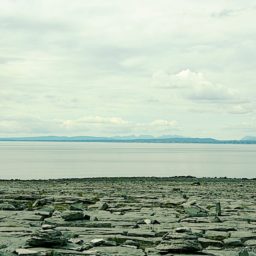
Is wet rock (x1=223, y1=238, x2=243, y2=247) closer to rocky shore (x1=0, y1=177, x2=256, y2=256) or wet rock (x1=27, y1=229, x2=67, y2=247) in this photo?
rocky shore (x1=0, y1=177, x2=256, y2=256)

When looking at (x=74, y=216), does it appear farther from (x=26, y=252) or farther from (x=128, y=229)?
(x=26, y=252)

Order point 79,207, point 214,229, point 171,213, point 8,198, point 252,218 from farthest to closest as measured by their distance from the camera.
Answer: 1. point 8,198
2. point 79,207
3. point 171,213
4. point 252,218
5. point 214,229

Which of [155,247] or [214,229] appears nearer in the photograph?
[155,247]

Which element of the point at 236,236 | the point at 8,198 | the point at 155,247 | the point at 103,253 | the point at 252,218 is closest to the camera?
the point at 103,253

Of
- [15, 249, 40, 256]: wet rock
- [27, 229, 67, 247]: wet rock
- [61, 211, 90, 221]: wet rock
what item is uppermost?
[61, 211, 90, 221]: wet rock

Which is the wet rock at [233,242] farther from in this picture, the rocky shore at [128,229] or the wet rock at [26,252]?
the wet rock at [26,252]

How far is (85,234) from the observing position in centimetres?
1184

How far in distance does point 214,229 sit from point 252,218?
2.74 m

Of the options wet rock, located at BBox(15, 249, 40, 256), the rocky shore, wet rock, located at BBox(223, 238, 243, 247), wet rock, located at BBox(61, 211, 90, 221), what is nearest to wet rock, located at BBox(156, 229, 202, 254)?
the rocky shore

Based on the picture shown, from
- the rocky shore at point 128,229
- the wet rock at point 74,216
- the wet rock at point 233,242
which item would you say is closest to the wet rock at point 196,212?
the rocky shore at point 128,229

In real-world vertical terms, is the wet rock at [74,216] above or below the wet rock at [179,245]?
above

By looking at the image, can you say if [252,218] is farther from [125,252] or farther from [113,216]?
[125,252]

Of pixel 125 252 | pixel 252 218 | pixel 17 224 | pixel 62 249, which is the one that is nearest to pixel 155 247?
pixel 125 252

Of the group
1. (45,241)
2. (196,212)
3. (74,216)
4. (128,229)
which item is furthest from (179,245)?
(196,212)
